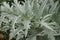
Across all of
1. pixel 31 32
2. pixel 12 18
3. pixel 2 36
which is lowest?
pixel 2 36

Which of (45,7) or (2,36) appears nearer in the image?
(45,7)

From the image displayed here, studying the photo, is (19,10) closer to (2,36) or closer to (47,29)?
(47,29)

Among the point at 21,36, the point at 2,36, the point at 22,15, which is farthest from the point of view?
the point at 2,36

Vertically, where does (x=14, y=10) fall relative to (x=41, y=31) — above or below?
above

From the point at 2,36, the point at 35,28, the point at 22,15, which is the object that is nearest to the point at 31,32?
the point at 35,28

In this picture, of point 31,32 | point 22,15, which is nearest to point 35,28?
point 31,32

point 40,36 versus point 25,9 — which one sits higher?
point 25,9

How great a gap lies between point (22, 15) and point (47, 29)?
0.19 metres

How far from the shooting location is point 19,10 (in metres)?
1.18

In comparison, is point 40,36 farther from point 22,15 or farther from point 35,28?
point 22,15

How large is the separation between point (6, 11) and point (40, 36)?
0.30 m

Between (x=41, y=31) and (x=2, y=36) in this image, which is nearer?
(x=41, y=31)

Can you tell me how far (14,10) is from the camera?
A: 1.19 meters

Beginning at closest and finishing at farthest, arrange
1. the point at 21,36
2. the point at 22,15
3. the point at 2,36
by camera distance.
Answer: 1. the point at 22,15
2. the point at 21,36
3. the point at 2,36
